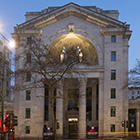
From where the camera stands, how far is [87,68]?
1762 inches

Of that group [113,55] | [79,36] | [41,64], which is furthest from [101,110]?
[41,64]

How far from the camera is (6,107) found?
1923 inches

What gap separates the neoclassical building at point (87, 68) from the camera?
44188mm

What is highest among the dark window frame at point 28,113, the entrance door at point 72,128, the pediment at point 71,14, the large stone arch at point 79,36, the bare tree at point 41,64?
the pediment at point 71,14

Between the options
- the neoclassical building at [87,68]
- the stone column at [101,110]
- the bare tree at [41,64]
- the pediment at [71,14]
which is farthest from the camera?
the pediment at [71,14]

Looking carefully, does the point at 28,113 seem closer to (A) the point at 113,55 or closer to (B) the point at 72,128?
(B) the point at 72,128

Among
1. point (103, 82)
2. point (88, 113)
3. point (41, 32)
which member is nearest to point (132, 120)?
point (88, 113)

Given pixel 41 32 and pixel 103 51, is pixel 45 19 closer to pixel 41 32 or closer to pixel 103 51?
pixel 41 32

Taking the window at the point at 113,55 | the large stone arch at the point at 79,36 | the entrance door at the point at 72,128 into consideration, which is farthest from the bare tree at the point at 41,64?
the entrance door at the point at 72,128

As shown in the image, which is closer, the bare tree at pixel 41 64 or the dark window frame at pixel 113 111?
the bare tree at pixel 41 64

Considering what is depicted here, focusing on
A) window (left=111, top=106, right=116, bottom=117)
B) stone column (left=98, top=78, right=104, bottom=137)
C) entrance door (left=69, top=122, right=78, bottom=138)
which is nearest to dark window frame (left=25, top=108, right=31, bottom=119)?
entrance door (left=69, top=122, right=78, bottom=138)

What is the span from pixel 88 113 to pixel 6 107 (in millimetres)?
16174

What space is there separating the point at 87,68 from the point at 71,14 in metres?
10.6

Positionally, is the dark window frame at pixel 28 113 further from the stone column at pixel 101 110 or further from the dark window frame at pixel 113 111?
the dark window frame at pixel 113 111
